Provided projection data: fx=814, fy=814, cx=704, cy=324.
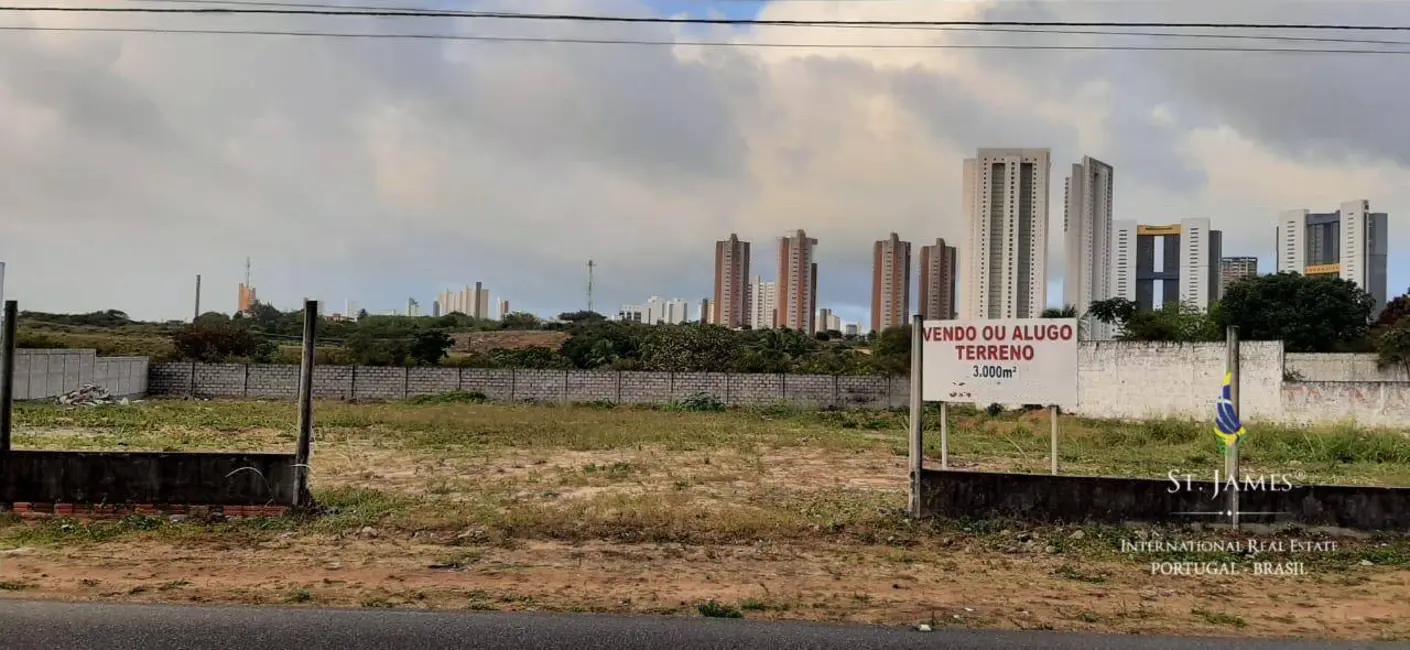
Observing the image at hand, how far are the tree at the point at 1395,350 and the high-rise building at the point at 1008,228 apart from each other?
22.9 meters

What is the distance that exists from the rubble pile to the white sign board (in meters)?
28.4

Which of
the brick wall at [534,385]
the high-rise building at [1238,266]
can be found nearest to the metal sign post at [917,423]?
the brick wall at [534,385]

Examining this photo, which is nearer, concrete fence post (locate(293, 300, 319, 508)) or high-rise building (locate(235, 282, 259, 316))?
concrete fence post (locate(293, 300, 319, 508))

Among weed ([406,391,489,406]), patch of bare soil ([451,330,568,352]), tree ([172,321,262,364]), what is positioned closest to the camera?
weed ([406,391,489,406])

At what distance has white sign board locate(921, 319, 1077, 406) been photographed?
8281 mm

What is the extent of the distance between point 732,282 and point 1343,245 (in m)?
60.3

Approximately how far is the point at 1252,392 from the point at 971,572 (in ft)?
75.9

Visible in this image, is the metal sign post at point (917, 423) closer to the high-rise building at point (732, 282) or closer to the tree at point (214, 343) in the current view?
the tree at point (214, 343)

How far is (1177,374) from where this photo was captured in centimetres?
2672

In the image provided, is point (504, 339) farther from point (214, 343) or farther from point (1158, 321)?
point (1158, 321)

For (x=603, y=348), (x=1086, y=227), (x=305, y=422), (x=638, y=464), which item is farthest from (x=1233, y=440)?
(x=1086, y=227)

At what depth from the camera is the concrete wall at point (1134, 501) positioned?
7.79 metres

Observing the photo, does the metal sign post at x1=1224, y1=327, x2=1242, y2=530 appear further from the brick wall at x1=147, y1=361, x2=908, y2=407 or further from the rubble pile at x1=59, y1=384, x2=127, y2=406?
the rubble pile at x1=59, y1=384, x2=127, y2=406

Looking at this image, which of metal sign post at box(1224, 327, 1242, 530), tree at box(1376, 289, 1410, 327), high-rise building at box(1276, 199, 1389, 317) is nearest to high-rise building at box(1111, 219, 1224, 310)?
high-rise building at box(1276, 199, 1389, 317)
